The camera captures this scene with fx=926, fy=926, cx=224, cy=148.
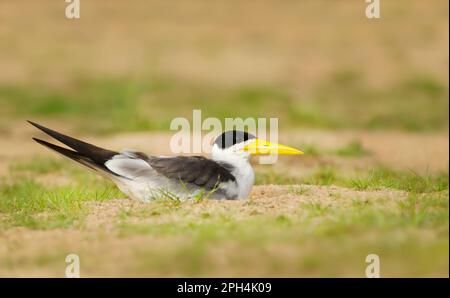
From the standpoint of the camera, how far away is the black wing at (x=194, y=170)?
6.05 m

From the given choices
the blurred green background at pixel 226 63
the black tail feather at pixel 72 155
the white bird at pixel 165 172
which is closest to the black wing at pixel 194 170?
the white bird at pixel 165 172

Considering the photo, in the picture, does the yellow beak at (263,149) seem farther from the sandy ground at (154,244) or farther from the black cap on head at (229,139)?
the sandy ground at (154,244)

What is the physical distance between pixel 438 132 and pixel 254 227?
274 inches

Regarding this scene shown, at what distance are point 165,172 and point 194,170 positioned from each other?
0.19 metres

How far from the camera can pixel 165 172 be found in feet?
19.9

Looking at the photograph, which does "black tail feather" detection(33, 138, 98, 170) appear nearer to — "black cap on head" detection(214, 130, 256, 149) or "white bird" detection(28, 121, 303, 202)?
"white bird" detection(28, 121, 303, 202)

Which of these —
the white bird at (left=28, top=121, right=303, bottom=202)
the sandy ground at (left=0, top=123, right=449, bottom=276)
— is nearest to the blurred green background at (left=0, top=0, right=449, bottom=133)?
the white bird at (left=28, top=121, right=303, bottom=202)

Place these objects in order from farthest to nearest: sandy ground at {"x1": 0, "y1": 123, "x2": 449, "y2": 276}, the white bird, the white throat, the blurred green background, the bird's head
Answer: the blurred green background, the bird's head, the white throat, the white bird, sandy ground at {"x1": 0, "y1": 123, "x2": 449, "y2": 276}

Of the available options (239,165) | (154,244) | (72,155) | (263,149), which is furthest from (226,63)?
(154,244)

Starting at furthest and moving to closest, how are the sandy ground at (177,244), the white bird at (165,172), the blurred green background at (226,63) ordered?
1. the blurred green background at (226,63)
2. the white bird at (165,172)
3. the sandy ground at (177,244)

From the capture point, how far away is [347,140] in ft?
34.9

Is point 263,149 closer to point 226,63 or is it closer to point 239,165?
point 239,165

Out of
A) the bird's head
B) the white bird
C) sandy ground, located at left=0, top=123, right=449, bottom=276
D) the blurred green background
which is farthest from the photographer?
the blurred green background

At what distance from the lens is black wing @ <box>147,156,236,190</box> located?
19.8 ft
